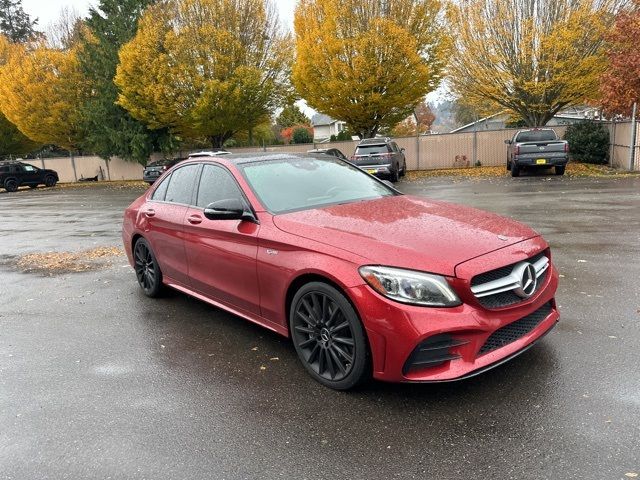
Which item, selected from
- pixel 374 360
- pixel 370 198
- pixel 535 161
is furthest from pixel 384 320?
pixel 535 161

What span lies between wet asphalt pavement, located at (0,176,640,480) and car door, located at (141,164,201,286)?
1.75ft

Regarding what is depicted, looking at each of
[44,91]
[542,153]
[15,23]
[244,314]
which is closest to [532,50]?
[542,153]

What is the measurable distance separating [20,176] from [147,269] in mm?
29955

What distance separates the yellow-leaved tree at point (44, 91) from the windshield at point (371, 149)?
21942 millimetres

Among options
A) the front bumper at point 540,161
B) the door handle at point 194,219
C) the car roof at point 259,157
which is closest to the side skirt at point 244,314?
the door handle at point 194,219

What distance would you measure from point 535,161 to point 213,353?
1725cm

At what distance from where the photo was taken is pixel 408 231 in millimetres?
3531

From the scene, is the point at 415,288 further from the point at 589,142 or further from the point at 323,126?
the point at 323,126

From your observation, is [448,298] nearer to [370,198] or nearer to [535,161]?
[370,198]

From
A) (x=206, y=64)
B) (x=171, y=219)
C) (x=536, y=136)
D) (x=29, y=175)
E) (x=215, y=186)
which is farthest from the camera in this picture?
(x=29, y=175)

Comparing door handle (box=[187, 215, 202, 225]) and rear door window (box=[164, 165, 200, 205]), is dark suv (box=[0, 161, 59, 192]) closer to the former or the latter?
rear door window (box=[164, 165, 200, 205])

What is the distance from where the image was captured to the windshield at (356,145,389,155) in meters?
19.4

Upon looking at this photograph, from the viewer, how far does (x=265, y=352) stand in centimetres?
430

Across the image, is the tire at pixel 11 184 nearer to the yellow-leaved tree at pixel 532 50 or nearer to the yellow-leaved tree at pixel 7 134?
the yellow-leaved tree at pixel 7 134
